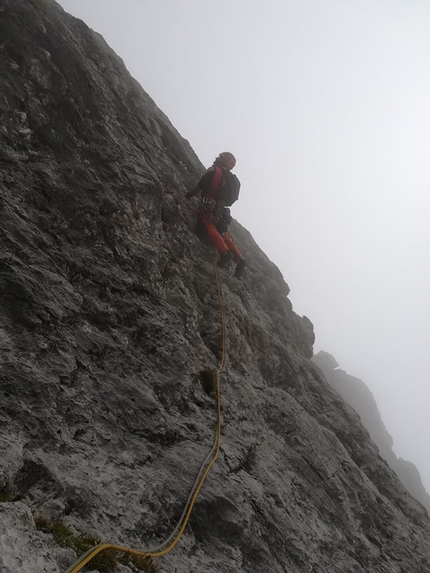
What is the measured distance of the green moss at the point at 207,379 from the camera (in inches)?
281

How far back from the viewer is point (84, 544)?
11.9ft

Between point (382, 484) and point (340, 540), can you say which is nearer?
point (340, 540)

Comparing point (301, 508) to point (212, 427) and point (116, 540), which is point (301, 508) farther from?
point (116, 540)

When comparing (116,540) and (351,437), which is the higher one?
(351,437)

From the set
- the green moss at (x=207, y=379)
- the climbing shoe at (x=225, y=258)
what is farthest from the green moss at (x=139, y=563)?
the climbing shoe at (x=225, y=258)

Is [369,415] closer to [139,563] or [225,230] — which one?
[225,230]

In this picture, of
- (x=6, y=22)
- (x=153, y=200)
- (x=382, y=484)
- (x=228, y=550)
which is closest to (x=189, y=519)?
(x=228, y=550)

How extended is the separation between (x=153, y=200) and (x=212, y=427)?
501 centimetres

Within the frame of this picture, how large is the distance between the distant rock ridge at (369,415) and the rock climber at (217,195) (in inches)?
2265

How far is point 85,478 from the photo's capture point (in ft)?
14.3

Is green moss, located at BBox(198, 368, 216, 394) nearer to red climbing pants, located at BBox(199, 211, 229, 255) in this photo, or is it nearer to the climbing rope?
the climbing rope

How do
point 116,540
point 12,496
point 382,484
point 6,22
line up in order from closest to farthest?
1. point 12,496
2. point 116,540
3. point 6,22
4. point 382,484

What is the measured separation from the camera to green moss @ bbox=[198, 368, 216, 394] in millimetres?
7129

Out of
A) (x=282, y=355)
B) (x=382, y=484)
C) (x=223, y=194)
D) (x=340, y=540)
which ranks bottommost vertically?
(x=340, y=540)
